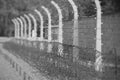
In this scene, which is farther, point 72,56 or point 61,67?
point 61,67

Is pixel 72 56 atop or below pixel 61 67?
atop

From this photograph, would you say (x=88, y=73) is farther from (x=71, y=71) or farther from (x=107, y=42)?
(x=107, y=42)

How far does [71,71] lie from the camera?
6777mm

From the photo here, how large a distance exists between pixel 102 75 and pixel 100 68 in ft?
1.22

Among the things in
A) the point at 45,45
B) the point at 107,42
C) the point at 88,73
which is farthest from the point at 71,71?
the point at 45,45

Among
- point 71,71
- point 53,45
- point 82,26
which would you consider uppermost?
point 82,26

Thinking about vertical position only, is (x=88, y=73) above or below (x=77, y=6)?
below

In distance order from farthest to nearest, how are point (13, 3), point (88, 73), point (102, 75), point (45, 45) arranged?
1. point (13, 3)
2. point (45, 45)
3. point (88, 73)
4. point (102, 75)

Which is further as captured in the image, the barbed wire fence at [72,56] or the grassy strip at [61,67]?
the grassy strip at [61,67]

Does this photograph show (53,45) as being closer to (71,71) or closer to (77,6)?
(77,6)

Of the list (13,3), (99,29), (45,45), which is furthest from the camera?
(13,3)

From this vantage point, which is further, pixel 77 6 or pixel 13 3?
pixel 13 3

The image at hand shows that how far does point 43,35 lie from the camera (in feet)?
40.0

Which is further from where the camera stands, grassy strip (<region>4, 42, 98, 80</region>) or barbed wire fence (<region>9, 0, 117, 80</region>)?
grassy strip (<region>4, 42, 98, 80</region>)
